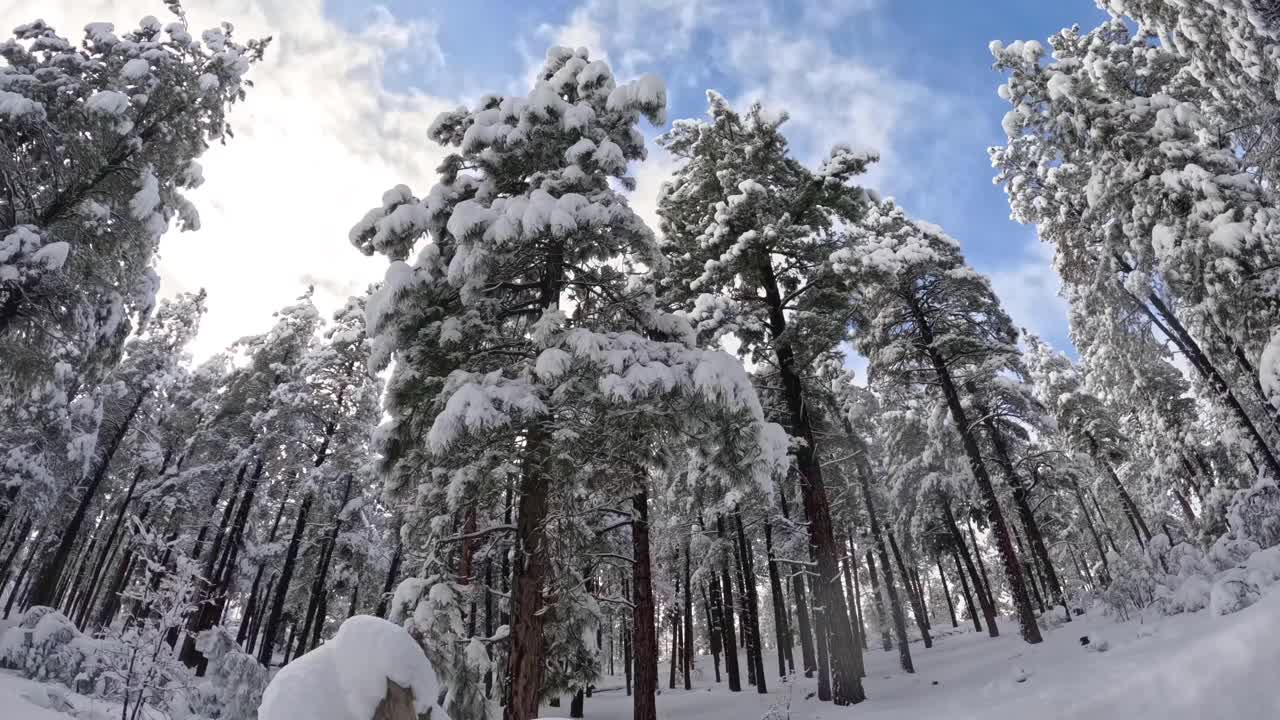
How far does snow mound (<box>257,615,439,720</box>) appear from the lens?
3.54 meters

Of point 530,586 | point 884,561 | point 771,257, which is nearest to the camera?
point 530,586

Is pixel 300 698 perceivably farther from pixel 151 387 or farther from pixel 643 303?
pixel 151 387

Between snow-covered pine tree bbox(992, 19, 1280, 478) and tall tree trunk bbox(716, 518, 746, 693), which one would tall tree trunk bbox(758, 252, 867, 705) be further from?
tall tree trunk bbox(716, 518, 746, 693)

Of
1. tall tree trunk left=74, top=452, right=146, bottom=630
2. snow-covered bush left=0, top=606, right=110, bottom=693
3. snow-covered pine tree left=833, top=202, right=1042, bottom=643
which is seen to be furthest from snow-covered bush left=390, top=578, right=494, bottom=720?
tall tree trunk left=74, top=452, right=146, bottom=630

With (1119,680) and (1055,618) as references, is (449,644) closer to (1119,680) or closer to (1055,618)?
(1119,680)

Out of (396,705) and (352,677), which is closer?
(352,677)

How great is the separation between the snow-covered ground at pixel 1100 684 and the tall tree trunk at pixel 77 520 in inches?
369

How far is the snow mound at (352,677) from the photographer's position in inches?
139

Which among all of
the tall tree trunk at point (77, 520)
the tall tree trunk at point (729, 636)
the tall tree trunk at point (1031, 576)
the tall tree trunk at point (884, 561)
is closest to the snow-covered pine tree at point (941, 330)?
the tall tree trunk at point (884, 561)

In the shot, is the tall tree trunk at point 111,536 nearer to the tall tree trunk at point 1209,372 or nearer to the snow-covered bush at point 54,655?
the snow-covered bush at point 54,655

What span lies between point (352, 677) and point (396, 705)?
391 millimetres

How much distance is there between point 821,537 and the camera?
11.5 m

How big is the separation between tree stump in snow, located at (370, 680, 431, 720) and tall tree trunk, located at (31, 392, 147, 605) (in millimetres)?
23410

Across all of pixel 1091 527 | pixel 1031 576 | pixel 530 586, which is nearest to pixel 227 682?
pixel 530 586
